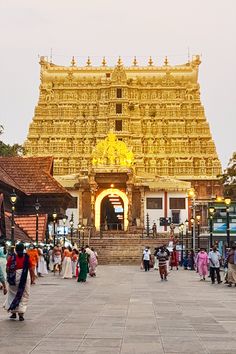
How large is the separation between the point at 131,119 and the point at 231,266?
68048mm

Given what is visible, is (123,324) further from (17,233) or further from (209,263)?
(17,233)

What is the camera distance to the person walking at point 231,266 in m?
27.3

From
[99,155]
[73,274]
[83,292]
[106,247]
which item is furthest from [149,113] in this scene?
[83,292]

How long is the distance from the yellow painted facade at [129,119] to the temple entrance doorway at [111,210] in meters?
5.39

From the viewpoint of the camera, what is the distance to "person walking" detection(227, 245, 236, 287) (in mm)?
27289

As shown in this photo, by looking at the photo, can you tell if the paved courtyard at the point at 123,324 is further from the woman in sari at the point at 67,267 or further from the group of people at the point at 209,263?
the woman in sari at the point at 67,267

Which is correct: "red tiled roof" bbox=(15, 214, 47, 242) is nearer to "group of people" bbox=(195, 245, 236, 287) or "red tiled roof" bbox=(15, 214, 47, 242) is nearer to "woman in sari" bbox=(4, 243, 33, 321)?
"group of people" bbox=(195, 245, 236, 287)

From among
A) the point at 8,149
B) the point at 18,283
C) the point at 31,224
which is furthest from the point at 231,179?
the point at 18,283

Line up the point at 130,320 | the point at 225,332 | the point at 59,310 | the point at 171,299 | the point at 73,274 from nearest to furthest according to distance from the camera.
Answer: the point at 225,332 → the point at 130,320 → the point at 59,310 → the point at 171,299 → the point at 73,274

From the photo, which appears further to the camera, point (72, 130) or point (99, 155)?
point (72, 130)

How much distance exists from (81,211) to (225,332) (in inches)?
2798

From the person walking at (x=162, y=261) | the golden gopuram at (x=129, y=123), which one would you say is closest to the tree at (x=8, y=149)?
the golden gopuram at (x=129, y=123)

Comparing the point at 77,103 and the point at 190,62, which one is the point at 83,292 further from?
the point at 190,62

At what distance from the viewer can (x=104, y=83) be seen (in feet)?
317
